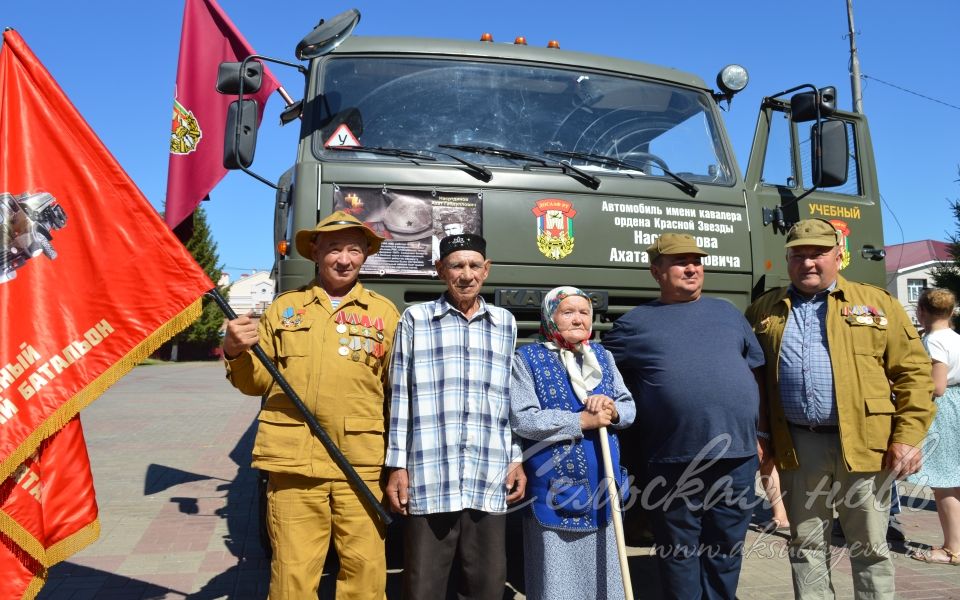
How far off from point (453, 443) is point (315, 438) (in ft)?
1.76

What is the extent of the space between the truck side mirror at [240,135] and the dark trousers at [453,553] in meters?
2.04

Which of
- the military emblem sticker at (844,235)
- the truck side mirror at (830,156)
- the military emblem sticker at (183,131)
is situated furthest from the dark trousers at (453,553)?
the military emblem sticker at (183,131)

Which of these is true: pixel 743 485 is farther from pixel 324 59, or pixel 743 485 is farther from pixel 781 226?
pixel 324 59

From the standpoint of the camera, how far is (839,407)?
3.13 meters

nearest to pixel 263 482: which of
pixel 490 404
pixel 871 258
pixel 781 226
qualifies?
pixel 490 404

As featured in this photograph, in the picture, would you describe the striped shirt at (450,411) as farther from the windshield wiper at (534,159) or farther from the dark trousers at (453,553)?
the windshield wiper at (534,159)

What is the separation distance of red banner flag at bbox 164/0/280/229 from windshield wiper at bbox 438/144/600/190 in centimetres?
191

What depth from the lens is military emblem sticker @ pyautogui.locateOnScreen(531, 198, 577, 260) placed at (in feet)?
13.0

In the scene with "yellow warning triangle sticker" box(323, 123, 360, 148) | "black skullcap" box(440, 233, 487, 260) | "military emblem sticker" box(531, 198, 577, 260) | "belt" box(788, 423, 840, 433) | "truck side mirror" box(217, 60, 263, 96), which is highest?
"truck side mirror" box(217, 60, 263, 96)

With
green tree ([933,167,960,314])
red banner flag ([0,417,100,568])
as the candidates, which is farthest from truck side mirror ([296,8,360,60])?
green tree ([933,167,960,314])

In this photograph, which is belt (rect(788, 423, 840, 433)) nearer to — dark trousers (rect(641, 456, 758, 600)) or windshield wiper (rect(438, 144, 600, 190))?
dark trousers (rect(641, 456, 758, 600))

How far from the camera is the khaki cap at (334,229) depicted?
305 centimetres

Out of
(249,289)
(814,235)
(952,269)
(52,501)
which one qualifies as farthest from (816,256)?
(249,289)

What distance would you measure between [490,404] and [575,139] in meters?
2.01
